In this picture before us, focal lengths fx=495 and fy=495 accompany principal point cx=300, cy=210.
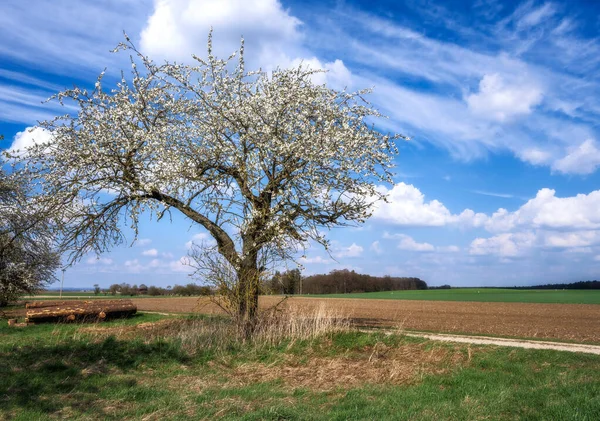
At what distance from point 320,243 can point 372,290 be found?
81.2 meters

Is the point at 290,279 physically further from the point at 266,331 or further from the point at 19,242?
the point at 19,242

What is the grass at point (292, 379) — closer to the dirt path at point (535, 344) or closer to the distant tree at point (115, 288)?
the dirt path at point (535, 344)

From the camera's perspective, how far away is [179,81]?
54.7ft

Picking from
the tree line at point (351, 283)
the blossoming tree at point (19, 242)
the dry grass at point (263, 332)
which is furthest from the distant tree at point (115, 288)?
the dry grass at point (263, 332)

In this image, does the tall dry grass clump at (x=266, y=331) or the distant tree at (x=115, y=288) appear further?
the distant tree at (x=115, y=288)

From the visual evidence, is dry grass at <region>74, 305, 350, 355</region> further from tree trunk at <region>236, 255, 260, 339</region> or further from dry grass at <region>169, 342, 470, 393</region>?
dry grass at <region>169, 342, 470, 393</region>

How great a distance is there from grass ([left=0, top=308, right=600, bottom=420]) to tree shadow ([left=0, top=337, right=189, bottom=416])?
0.02 metres

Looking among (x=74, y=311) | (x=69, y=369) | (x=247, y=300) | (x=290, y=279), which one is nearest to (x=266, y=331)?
(x=247, y=300)

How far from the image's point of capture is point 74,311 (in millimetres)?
21359

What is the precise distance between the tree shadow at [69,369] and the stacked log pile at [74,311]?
9.23 meters

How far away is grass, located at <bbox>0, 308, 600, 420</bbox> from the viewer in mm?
7832

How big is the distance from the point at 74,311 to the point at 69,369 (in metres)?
12.2

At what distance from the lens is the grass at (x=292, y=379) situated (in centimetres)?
783

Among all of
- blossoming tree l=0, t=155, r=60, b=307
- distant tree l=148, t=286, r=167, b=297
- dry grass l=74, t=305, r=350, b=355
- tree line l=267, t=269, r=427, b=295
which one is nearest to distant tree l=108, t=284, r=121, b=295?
distant tree l=148, t=286, r=167, b=297
